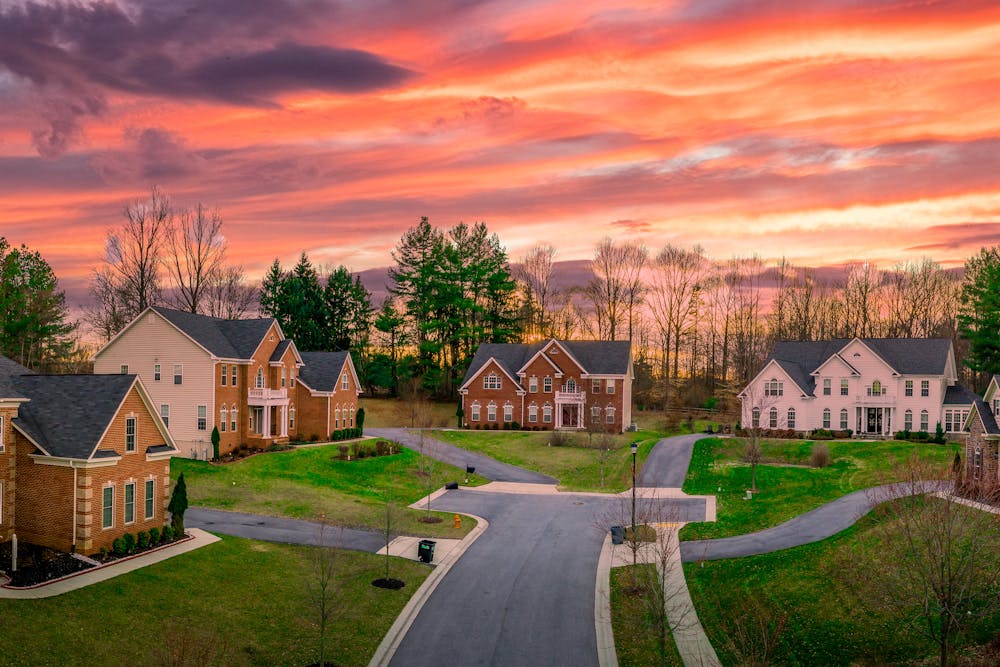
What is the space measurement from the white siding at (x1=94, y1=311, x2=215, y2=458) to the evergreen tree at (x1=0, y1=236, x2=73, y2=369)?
22297mm

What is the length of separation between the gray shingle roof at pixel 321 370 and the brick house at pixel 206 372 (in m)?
3.23

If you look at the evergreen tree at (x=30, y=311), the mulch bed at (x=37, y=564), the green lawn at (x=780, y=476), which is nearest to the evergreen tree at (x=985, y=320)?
the green lawn at (x=780, y=476)

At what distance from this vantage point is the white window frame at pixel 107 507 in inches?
1005

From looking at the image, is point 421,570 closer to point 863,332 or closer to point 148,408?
point 148,408

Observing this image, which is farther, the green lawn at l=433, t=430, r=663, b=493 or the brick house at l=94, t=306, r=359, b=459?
the green lawn at l=433, t=430, r=663, b=493

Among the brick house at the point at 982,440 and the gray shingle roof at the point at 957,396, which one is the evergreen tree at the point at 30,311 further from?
the gray shingle roof at the point at 957,396

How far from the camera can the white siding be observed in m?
46.4

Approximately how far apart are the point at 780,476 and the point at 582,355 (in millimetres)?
28127

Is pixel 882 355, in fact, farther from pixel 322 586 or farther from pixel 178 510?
pixel 178 510

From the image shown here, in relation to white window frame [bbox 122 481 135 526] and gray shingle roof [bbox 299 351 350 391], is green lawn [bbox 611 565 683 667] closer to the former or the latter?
white window frame [bbox 122 481 135 526]

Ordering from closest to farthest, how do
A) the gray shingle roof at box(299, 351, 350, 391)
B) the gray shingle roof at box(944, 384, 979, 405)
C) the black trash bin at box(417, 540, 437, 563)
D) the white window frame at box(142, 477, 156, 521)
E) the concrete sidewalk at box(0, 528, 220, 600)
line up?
1. the concrete sidewalk at box(0, 528, 220, 600)
2. the white window frame at box(142, 477, 156, 521)
3. the black trash bin at box(417, 540, 437, 563)
4. the gray shingle roof at box(944, 384, 979, 405)
5. the gray shingle roof at box(299, 351, 350, 391)

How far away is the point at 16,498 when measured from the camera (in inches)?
1013

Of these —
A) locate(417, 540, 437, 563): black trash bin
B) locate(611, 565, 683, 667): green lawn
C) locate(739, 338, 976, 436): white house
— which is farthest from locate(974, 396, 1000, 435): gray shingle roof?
locate(417, 540, 437, 563): black trash bin

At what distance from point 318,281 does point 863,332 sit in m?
73.8
